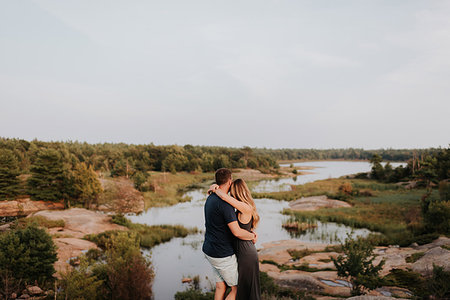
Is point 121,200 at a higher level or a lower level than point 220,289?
lower

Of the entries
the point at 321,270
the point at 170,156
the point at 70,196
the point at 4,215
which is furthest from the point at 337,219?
the point at 170,156

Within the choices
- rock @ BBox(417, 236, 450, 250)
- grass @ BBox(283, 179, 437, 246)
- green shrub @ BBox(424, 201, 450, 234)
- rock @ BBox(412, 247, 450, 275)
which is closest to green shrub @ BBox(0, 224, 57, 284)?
rock @ BBox(412, 247, 450, 275)

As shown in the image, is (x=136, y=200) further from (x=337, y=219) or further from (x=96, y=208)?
(x=337, y=219)

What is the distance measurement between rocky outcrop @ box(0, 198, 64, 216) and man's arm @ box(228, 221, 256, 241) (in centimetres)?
1860

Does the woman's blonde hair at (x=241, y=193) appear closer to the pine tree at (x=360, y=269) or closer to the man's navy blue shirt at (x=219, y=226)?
the man's navy blue shirt at (x=219, y=226)

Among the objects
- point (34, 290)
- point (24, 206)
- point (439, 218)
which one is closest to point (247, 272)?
point (34, 290)

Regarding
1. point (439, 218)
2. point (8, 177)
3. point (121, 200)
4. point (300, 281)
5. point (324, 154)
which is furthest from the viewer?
point (324, 154)

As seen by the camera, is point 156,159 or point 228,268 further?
point 156,159

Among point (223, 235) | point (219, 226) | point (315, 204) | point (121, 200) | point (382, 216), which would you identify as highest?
point (219, 226)

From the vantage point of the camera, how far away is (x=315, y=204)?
2508 cm

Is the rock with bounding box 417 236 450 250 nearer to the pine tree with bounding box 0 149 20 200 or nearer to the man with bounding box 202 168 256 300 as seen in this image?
the man with bounding box 202 168 256 300

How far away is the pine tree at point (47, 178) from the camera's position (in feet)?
62.7

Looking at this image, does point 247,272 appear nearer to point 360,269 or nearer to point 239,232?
point 239,232

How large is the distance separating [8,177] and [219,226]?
20.1 metres
